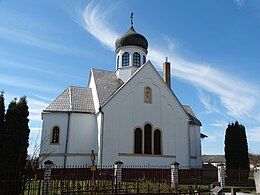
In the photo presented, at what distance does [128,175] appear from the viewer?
21.7 meters

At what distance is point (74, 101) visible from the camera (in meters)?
25.2

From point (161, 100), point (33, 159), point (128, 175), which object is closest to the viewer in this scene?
point (33, 159)

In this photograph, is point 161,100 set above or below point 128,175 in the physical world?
above

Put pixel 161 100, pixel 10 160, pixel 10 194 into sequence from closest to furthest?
pixel 10 194, pixel 10 160, pixel 161 100

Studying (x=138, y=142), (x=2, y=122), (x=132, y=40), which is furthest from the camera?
(x=132, y=40)

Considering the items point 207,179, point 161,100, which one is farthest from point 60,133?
point 207,179

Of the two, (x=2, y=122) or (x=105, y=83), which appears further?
(x=105, y=83)

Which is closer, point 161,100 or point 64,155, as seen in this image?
point 64,155

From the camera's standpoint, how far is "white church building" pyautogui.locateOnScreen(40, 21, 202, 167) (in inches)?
902

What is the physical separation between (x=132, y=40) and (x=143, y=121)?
8.89m

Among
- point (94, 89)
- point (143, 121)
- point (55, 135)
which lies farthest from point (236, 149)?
point (55, 135)

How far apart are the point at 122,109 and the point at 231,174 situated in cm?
1046

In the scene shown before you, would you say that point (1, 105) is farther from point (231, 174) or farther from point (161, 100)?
point (231, 174)

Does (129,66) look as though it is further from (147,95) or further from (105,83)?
(147,95)
